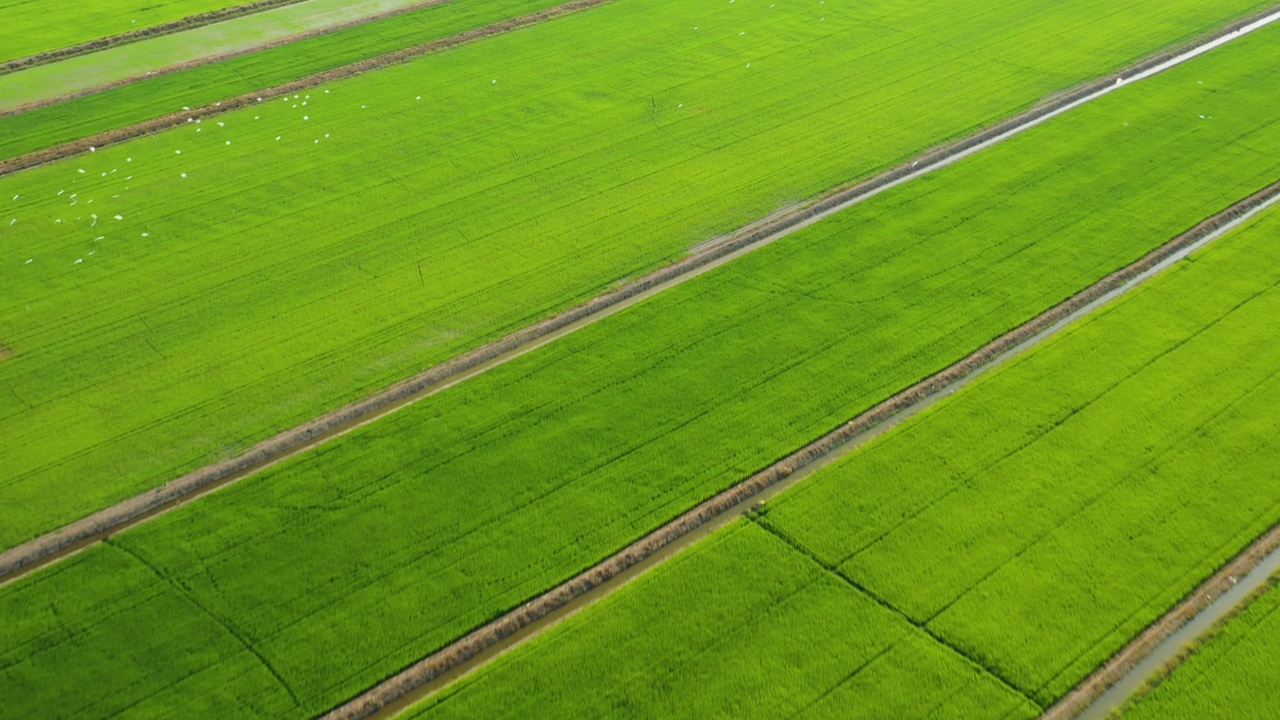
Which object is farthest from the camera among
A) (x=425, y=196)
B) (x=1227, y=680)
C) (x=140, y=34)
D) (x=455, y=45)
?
(x=140, y=34)

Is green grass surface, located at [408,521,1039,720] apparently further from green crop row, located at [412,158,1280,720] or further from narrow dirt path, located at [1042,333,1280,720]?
narrow dirt path, located at [1042,333,1280,720]

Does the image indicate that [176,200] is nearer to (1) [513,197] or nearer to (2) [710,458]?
(1) [513,197]

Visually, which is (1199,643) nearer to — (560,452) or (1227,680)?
A: (1227,680)

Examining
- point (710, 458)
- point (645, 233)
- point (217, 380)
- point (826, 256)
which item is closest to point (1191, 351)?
point (826, 256)

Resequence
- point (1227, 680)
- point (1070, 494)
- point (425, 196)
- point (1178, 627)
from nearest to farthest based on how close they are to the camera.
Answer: point (1227, 680) → point (1178, 627) → point (1070, 494) → point (425, 196)

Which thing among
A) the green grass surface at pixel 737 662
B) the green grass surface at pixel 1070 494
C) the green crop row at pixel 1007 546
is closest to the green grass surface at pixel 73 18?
the green grass surface at pixel 737 662

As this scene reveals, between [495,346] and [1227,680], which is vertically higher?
[495,346]

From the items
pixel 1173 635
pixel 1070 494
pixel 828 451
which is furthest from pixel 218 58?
pixel 1173 635

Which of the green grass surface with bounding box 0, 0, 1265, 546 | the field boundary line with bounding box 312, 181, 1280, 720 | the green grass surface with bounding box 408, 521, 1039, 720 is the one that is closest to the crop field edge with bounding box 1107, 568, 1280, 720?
the field boundary line with bounding box 312, 181, 1280, 720
